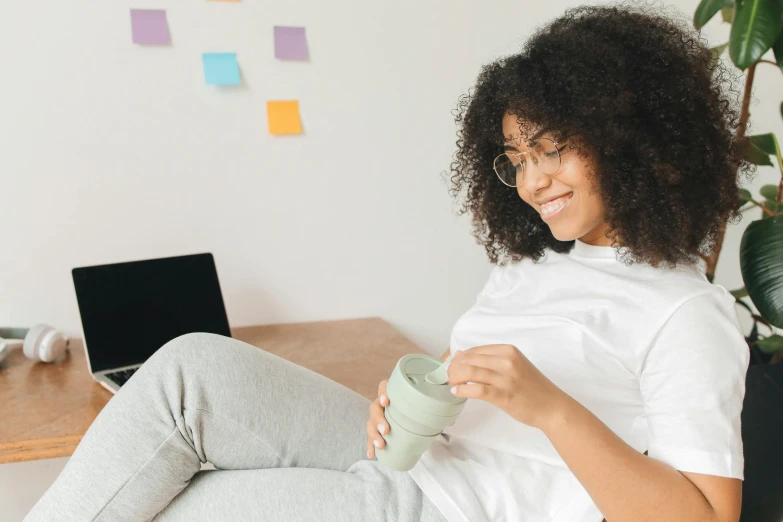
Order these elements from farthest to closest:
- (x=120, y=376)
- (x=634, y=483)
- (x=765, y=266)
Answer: (x=120, y=376)
(x=765, y=266)
(x=634, y=483)

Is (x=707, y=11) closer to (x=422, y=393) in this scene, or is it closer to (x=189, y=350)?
(x=422, y=393)

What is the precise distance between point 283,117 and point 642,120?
85 centimetres

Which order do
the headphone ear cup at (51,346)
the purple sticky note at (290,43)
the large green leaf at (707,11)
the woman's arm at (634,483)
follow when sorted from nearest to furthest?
1. the woman's arm at (634,483)
2. the large green leaf at (707,11)
3. the headphone ear cup at (51,346)
4. the purple sticky note at (290,43)

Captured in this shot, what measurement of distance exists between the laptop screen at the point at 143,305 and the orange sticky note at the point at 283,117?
34 cm

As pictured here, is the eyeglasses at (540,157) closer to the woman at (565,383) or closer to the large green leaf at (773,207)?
the woman at (565,383)

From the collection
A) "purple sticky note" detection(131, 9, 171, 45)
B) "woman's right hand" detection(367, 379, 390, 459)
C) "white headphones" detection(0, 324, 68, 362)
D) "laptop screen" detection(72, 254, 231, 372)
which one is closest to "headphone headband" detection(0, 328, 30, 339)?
"white headphones" detection(0, 324, 68, 362)

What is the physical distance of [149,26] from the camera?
1.31 meters

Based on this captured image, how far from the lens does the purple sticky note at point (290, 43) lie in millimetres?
1396

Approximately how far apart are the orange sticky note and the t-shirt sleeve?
970 mm

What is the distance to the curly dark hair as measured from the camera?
2.70 ft

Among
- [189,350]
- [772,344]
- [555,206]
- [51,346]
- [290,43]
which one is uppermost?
[290,43]

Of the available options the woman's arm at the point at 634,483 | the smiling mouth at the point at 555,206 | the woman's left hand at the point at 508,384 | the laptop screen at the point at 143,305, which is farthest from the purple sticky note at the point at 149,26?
the woman's arm at the point at 634,483

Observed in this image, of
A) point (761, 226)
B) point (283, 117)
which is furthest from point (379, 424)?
point (283, 117)

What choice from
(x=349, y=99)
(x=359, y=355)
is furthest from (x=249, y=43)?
(x=359, y=355)
